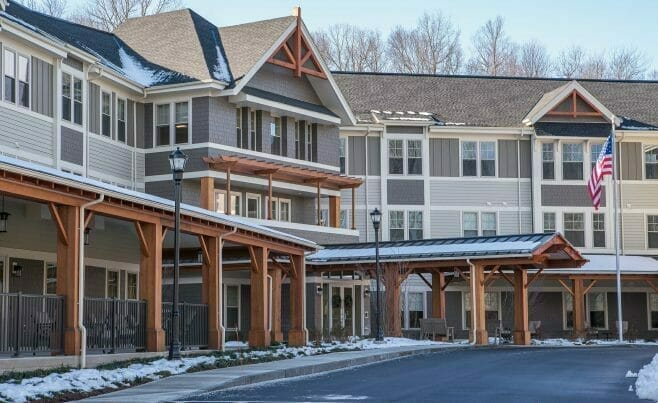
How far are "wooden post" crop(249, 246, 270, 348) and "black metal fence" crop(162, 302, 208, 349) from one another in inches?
103

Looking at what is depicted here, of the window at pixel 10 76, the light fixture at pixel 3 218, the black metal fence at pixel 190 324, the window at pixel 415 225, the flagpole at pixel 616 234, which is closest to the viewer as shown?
the light fixture at pixel 3 218

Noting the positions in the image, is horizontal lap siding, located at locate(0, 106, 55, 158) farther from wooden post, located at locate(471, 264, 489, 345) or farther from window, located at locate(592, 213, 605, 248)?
window, located at locate(592, 213, 605, 248)

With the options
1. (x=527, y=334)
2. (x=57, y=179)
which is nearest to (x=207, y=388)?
(x=57, y=179)

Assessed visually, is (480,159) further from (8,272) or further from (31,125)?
(8,272)

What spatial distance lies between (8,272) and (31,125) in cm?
530

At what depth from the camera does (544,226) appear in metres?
49.5

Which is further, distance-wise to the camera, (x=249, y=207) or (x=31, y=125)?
(x=249, y=207)

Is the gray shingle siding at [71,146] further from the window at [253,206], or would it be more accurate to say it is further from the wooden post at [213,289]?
the window at [253,206]

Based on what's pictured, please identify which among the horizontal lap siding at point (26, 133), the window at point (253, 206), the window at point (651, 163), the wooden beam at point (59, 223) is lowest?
the wooden beam at point (59, 223)

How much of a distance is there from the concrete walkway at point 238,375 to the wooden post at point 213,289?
2.34 meters

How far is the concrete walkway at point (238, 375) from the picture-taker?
17656 millimetres

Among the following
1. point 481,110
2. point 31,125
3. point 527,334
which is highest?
point 481,110

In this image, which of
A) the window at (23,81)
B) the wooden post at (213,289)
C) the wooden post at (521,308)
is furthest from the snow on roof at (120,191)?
the wooden post at (521,308)

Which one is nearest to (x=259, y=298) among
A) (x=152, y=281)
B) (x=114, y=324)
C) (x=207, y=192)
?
(x=152, y=281)
